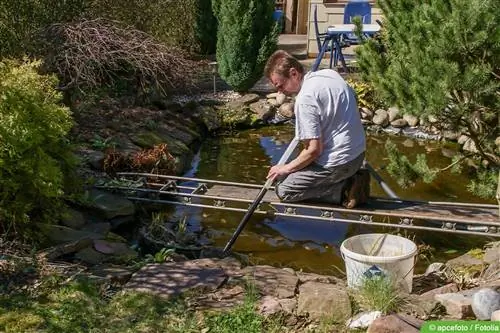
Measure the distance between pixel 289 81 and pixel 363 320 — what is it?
1.77 m

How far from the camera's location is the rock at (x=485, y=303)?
9.71 ft

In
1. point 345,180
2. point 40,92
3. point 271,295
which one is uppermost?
point 40,92

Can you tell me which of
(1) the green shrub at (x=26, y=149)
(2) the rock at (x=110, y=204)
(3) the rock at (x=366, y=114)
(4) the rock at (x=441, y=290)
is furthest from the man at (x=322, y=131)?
(3) the rock at (x=366, y=114)

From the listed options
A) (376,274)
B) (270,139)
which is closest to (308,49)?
(270,139)

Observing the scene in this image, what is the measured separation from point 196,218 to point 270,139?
3.19 meters

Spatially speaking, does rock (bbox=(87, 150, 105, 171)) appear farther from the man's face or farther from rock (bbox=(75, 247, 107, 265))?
the man's face

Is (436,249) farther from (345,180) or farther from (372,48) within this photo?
(372,48)

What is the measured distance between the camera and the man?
13.6 ft

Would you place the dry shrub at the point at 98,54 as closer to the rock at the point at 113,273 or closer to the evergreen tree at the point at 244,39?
the rock at the point at 113,273

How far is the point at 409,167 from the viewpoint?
4.78 m

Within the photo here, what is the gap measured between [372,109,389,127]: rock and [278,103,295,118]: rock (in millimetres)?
1211

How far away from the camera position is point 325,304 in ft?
10.6

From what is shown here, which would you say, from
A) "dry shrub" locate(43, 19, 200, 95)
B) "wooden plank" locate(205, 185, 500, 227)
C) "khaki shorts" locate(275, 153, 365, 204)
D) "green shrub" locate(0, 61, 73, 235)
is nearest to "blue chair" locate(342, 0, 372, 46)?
"dry shrub" locate(43, 19, 200, 95)

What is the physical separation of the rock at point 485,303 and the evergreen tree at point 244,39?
22.7 ft
